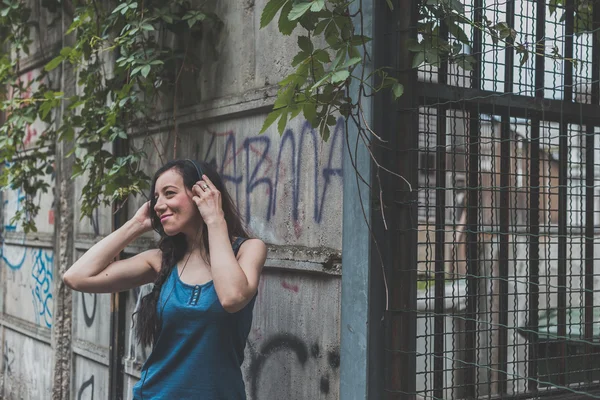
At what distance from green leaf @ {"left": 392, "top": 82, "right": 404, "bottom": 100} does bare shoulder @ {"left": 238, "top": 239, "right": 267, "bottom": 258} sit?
80cm

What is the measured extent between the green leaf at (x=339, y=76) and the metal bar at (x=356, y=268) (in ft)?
1.14

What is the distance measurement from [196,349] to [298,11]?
1333mm

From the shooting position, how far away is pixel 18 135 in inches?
259

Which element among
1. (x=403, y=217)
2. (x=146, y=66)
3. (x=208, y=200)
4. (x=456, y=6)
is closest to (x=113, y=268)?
(x=208, y=200)

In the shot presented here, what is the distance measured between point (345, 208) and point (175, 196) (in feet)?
2.44

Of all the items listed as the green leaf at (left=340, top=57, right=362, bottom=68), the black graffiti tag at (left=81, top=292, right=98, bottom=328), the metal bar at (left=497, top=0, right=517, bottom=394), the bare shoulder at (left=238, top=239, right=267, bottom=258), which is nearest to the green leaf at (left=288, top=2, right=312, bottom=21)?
the green leaf at (left=340, top=57, right=362, bottom=68)

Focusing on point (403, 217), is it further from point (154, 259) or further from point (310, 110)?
point (154, 259)

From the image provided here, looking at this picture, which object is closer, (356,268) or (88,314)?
(356,268)

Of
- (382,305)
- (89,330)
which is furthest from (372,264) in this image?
(89,330)

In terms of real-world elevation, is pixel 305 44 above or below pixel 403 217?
above

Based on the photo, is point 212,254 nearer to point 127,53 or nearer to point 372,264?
point 372,264

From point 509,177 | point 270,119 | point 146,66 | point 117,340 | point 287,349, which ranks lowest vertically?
point 117,340

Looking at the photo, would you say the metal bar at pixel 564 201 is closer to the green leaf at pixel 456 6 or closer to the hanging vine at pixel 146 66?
the hanging vine at pixel 146 66

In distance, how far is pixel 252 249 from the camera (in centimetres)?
322
